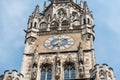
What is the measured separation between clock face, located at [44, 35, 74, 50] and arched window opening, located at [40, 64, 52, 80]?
2.74 metres

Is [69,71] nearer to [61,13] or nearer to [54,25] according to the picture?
[54,25]

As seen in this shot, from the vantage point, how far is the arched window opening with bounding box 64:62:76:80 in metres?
38.8

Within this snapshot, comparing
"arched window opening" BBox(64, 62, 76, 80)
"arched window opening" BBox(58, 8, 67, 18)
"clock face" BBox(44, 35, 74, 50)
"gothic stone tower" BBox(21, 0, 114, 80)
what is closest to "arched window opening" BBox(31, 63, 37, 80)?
"gothic stone tower" BBox(21, 0, 114, 80)

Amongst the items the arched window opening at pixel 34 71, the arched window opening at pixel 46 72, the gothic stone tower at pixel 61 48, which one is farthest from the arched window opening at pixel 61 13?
the arched window opening at pixel 34 71

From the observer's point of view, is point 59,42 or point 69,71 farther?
point 59,42

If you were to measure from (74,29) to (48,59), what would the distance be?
20.8 ft

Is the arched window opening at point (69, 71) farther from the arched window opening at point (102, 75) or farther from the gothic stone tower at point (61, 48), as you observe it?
the arched window opening at point (102, 75)

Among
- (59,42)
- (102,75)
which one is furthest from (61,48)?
(102,75)

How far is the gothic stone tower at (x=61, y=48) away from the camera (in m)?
38.6

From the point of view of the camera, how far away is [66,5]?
176 ft

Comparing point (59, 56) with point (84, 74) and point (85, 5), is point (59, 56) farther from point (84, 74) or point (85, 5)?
point (85, 5)

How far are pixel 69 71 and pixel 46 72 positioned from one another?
237cm

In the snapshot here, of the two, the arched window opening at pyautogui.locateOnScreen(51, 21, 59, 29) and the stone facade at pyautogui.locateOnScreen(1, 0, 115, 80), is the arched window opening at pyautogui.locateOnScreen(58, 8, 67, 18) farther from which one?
the arched window opening at pyautogui.locateOnScreen(51, 21, 59, 29)

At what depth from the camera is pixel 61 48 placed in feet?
138
